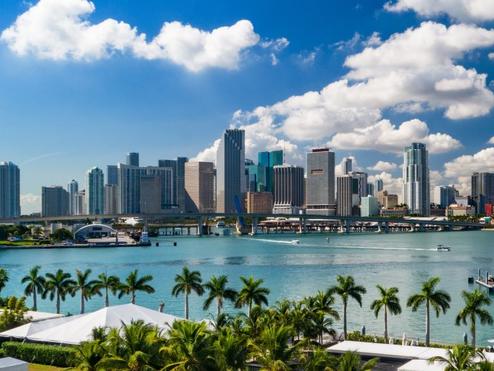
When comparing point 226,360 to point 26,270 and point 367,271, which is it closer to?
point 367,271

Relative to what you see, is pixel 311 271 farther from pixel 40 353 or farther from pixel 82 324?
pixel 40 353

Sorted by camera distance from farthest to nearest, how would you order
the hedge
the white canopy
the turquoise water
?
the turquoise water, the white canopy, the hedge

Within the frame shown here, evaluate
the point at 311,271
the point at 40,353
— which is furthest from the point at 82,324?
the point at 311,271

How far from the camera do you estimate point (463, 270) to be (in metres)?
84.6

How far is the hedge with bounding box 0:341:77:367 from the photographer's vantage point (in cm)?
2519

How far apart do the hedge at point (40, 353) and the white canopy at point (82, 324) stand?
686 millimetres

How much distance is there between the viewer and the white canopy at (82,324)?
2658 centimetres

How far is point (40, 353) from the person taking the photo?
2589 cm

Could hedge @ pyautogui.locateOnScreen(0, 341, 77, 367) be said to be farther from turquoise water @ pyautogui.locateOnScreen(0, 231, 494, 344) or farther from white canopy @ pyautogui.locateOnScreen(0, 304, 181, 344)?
turquoise water @ pyautogui.locateOnScreen(0, 231, 494, 344)

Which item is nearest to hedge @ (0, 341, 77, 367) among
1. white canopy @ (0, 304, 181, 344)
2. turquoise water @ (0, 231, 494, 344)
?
white canopy @ (0, 304, 181, 344)

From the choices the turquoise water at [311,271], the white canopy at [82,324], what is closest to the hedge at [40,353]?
the white canopy at [82,324]

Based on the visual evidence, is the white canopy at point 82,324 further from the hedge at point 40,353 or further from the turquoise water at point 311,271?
the turquoise water at point 311,271

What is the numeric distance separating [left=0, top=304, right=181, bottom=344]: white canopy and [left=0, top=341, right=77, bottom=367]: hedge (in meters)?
0.69

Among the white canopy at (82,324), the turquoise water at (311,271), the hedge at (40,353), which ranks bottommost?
the turquoise water at (311,271)
